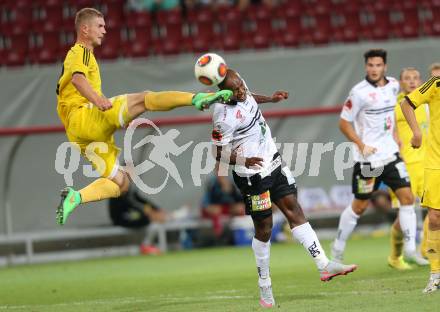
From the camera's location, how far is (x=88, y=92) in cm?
822

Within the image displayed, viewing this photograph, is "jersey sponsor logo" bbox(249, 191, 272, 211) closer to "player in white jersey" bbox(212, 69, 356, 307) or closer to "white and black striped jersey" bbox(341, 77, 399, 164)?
"player in white jersey" bbox(212, 69, 356, 307)

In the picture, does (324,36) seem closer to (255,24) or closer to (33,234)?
(255,24)

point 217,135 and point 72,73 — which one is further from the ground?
point 72,73

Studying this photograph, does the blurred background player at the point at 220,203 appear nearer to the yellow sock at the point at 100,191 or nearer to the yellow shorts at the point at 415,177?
the yellow shorts at the point at 415,177

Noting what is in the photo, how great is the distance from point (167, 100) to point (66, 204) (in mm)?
1372

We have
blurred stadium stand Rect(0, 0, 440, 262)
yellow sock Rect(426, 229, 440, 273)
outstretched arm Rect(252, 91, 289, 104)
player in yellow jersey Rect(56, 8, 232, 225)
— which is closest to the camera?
yellow sock Rect(426, 229, 440, 273)

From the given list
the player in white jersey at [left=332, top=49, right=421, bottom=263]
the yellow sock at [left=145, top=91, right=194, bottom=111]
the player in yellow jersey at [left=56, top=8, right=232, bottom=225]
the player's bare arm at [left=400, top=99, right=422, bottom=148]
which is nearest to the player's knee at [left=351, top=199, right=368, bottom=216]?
the player in white jersey at [left=332, top=49, right=421, bottom=263]

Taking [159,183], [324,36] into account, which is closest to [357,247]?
[159,183]

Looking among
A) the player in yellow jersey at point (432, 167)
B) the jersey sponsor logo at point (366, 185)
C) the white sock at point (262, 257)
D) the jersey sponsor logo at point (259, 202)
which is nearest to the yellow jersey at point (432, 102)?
the player in yellow jersey at point (432, 167)

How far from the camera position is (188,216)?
15930 millimetres

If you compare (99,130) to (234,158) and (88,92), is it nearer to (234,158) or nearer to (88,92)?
(88,92)

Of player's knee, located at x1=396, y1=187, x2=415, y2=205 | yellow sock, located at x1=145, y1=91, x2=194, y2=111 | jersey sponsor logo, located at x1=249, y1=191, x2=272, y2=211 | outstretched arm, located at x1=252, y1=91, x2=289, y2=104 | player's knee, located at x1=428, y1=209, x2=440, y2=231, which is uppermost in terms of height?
yellow sock, located at x1=145, y1=91, x2=194, y2=111

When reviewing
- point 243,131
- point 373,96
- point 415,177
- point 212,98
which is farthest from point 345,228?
point 212,98

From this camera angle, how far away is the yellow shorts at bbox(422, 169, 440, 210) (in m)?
7.93
